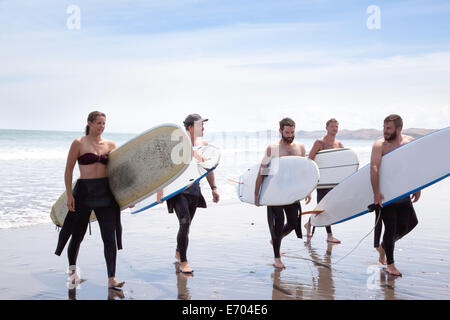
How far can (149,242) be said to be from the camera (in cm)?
630

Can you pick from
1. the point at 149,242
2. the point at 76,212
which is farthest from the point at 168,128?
the point at 149,242

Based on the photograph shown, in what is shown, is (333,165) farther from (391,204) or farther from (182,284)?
(182,284)

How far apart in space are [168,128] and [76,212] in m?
1.15

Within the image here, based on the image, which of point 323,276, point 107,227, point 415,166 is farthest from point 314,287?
point 107,227

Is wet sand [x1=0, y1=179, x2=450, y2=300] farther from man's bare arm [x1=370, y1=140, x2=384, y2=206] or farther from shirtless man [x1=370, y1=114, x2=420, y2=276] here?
man's bare arm [x1=370, y1=140, x2=384, y2=206]

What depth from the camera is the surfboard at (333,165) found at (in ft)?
21.3

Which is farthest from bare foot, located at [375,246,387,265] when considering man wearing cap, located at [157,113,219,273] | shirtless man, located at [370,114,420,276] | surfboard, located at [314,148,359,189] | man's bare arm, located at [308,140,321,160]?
man wearing cap, located at [157,113,219,273]

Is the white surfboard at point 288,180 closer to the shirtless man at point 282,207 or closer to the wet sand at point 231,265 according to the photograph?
the shirtless man at point 282,207

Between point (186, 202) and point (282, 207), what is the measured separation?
1042 mm

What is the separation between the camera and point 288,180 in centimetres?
517

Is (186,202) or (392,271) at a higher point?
(186,202)

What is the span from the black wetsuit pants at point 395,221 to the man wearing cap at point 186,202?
1794 mm

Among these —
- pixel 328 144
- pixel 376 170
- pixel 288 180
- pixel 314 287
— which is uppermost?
pixel 328 144

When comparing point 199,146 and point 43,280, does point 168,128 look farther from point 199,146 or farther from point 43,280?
point 43,280
